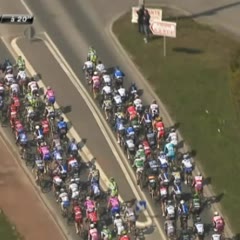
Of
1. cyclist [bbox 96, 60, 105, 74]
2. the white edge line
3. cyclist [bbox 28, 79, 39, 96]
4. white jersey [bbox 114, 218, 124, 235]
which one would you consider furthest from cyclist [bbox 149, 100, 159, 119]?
white jersey [bbox 114, 218, 124, 235]

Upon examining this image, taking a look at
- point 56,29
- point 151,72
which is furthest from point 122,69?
point 56,29

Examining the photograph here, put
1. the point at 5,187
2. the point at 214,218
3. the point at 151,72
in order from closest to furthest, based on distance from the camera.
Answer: the point at 214,218 < the point at 5,187 < the point at 151,72

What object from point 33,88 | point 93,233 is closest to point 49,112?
point 33,88

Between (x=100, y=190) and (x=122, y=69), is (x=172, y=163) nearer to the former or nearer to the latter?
(x=100, y=190)

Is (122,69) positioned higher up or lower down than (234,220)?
higher up

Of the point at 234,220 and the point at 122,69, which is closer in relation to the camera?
the point at 234,220

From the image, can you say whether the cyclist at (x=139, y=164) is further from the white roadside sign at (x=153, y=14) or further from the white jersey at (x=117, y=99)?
the white roadside sign at (x=153, y=14)
